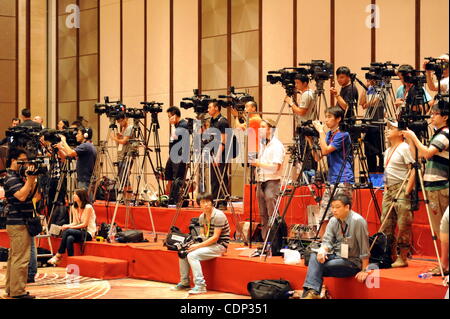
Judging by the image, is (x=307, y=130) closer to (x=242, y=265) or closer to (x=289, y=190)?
(x=289, y=190)

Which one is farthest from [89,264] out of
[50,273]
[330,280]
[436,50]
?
[436,50]

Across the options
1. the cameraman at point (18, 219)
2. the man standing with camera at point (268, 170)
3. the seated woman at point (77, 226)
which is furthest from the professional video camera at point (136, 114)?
the cameraman at point (18, 219)

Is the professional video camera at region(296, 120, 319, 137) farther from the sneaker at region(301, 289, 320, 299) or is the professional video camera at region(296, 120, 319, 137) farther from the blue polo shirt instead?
the sneaker at region(301, 289, 320, 299)

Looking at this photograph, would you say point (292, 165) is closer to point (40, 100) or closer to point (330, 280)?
point (330, 280)

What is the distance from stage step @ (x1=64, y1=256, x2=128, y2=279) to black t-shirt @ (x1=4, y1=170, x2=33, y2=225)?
64.1 inches

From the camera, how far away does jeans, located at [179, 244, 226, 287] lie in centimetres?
704

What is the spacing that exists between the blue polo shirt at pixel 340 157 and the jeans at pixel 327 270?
0.87 metres

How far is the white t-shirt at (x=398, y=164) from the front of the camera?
20.2 feet

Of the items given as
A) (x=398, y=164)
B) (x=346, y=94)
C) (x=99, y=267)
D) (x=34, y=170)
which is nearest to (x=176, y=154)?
(x=99, y=267)

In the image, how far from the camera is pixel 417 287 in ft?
17.8

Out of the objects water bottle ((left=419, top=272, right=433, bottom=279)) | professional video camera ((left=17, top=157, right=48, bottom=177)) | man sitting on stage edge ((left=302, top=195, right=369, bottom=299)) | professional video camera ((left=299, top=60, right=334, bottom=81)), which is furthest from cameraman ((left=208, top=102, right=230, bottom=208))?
water bottle ((left=419, top=272, right=433, bottom=279))

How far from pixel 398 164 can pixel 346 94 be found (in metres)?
1.70

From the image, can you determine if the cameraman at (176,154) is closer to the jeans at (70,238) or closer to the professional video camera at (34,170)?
the jeans at (70,238)

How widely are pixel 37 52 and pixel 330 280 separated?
9.99 metres
